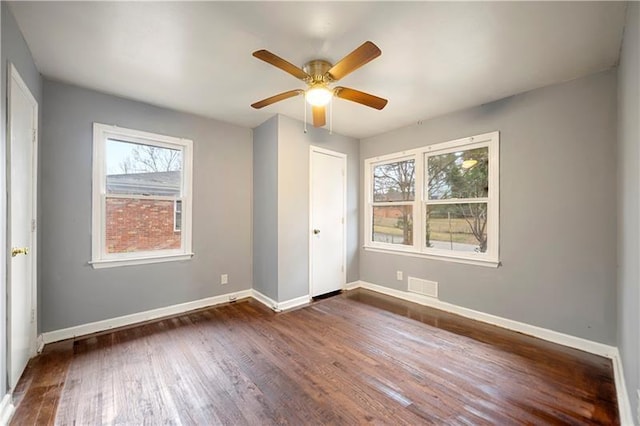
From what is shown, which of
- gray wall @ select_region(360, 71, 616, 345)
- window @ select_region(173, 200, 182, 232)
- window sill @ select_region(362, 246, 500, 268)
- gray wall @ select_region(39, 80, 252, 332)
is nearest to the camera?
gray wall @ select_region(360, 71, 616, 345)

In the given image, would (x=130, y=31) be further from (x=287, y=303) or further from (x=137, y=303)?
(x=287, y=303)

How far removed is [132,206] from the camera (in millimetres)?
2979

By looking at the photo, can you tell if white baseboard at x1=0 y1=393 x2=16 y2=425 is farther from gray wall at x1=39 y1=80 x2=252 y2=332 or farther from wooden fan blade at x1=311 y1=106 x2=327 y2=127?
wooden fan blade at x1=311 y1=106 x2=327 y2=127

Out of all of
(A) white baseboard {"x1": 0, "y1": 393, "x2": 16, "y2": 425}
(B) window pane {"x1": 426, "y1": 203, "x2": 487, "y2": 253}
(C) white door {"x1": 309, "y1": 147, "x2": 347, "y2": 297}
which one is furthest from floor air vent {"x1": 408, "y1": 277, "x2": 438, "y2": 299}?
(A) white baseboard {"x1": 0, "y1": 393, "x2": 16, "y2": 425}

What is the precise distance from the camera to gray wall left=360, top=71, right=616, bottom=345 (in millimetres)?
2324

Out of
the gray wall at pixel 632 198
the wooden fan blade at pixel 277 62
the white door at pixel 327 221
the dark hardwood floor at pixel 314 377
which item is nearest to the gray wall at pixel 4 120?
the dark hardwood floor at pixel 314 377

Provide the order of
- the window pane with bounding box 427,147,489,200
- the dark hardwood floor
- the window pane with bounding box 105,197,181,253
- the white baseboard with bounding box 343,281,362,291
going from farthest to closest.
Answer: the white baseboard with bounding box 343,281,362,291 → the window pane with bounding box 427,147,489,200 → the window pane with bounding box 105,197,181,253 → the dark hardwood floor

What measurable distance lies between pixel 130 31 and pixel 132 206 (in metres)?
1.83

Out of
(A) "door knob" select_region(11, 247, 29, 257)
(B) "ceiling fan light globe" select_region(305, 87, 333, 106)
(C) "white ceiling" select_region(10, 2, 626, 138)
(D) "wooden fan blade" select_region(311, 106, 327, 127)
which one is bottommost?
(A) "door knob" select_region(11, 247, 29, 257)

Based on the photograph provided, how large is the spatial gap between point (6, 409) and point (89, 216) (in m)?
1.68

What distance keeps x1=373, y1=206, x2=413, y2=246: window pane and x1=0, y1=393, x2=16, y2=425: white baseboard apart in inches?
155

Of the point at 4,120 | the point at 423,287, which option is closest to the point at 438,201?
the point at 423,287

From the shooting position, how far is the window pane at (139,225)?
2861mm

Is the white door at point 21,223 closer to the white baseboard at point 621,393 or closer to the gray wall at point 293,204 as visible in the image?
the gray wall at point 293,204
